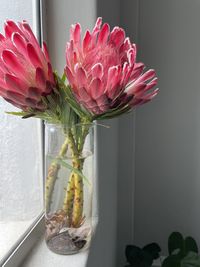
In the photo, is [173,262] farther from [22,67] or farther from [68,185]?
[22,67]

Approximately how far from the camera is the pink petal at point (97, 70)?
52cm

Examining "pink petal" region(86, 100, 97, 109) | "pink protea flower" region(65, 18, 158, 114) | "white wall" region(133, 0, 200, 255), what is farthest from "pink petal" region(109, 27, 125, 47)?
"white wall" region(133, 0, 200, 255)

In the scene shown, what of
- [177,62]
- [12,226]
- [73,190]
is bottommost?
[12,226]

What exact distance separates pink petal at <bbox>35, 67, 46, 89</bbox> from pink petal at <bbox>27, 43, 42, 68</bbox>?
0.01m

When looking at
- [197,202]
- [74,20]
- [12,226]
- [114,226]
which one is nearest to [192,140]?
[197,202]

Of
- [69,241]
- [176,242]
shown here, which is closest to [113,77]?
[69,241]

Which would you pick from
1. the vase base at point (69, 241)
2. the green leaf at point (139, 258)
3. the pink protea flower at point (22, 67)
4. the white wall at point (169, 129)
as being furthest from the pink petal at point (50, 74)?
the green leaf at point (139, 258)

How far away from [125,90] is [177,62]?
72 centimetres

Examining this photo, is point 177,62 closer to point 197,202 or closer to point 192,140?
point 192,140

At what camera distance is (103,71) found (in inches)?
20.8

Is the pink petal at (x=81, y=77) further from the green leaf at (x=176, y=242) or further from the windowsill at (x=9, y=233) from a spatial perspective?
the green leaf at (x=176, y=242)

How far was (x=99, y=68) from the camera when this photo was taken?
0.52 m

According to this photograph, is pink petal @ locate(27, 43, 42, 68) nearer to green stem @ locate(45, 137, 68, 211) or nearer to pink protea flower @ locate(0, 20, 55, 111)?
pink protea flower @ locate(0, 20, 55, 111)

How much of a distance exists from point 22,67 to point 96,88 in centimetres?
12
